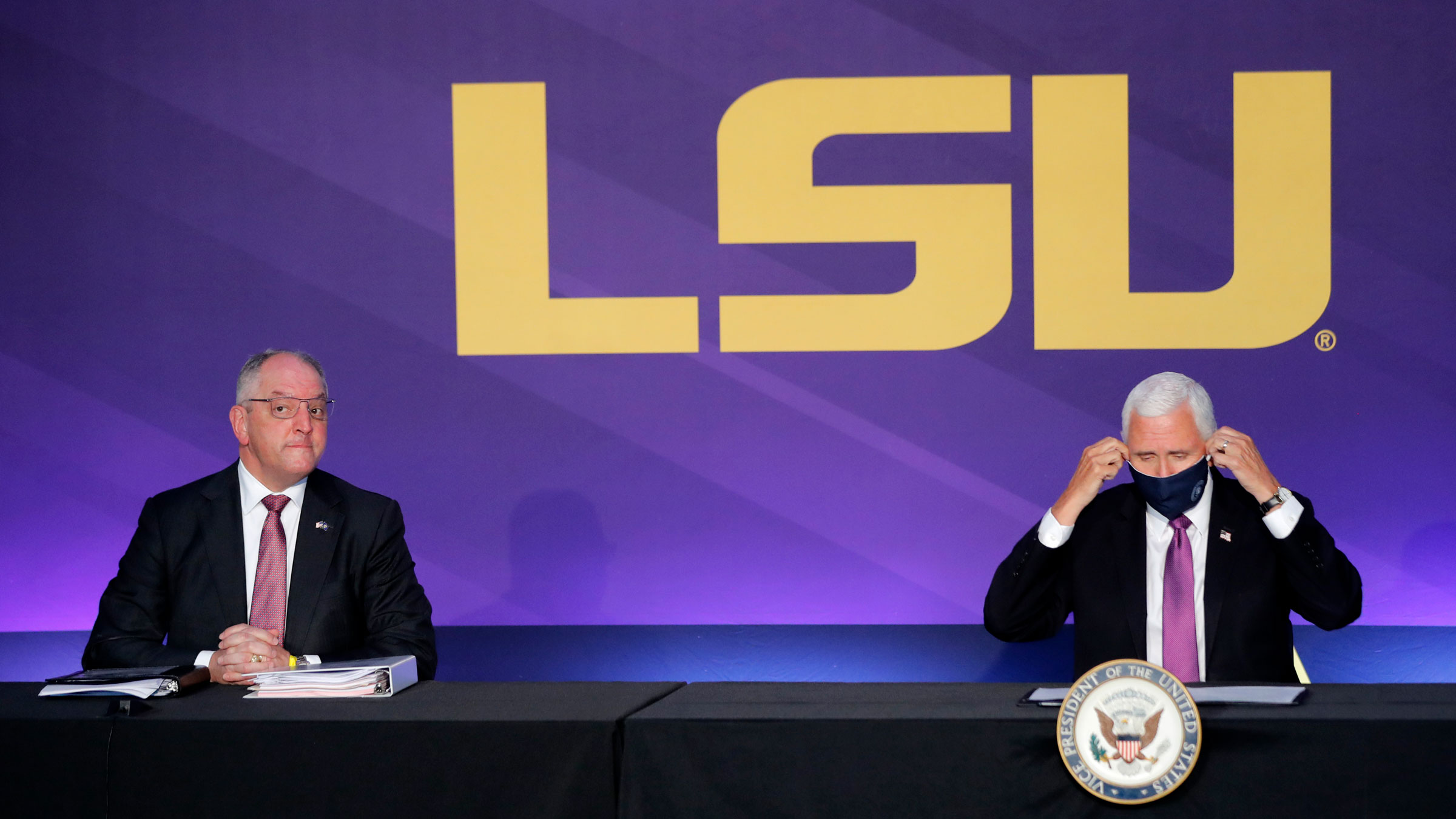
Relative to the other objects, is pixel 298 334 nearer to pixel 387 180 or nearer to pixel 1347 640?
pixel 387 180

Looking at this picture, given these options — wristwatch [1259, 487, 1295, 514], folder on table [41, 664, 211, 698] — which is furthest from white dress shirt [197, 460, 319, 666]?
wristwatch [1259, 487, 1295, 514]

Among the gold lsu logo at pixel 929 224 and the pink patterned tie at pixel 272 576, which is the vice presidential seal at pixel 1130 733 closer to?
the pink patterned tie at pixel 272 576

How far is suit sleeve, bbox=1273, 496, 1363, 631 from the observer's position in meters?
2.32

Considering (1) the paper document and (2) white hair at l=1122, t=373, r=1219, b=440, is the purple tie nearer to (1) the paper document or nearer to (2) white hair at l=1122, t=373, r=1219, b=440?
(2) white hair at l=1122, t=373, r=1219, b=440

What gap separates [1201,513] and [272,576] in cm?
207

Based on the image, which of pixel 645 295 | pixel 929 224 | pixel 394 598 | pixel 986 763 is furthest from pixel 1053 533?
pixel 645 295

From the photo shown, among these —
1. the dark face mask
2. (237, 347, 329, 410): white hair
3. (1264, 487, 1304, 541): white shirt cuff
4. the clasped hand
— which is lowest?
the clasped hand

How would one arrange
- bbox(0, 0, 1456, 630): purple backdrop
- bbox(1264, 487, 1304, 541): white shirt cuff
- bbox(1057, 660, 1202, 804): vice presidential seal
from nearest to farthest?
1. bbox(1057, 660, 1202, 804): vice presidential seal
2. bbox(1264, 487, 1304, 541): white shirt cuff
3. bbox(0, 0, 1456, 630): purple backdrop

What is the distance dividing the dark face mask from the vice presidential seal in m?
1.01

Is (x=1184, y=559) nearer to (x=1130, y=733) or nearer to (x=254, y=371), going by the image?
(x=1130, y=733)

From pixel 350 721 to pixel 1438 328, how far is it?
3.79 metres

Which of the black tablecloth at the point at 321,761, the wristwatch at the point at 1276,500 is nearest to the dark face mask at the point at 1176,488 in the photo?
the wristwatch at the point at 1276,500

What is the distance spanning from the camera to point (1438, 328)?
3.83 metres

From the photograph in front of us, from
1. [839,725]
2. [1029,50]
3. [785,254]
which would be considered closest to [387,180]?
[785,254]
